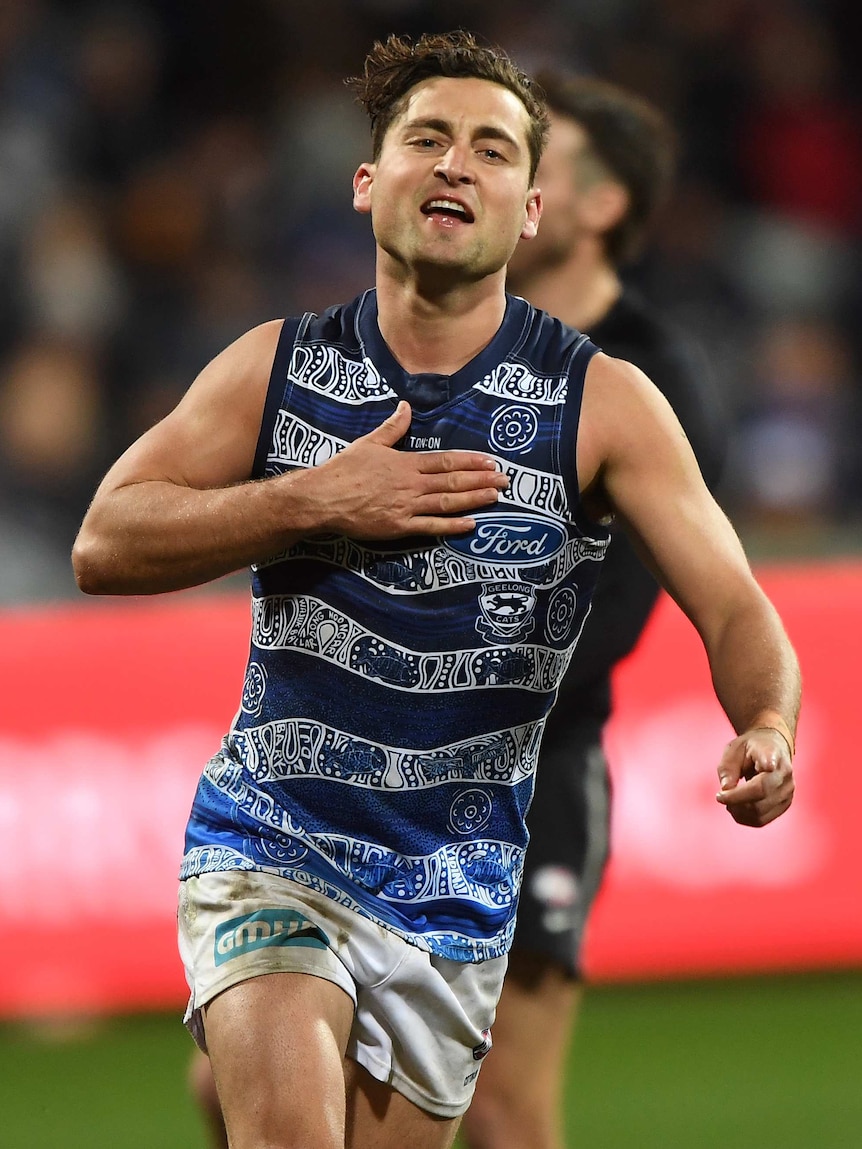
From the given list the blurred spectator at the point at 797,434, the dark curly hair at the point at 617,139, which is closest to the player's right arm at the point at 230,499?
the dark curly hair at the point at 617,139

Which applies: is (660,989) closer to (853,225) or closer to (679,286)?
(679,286)

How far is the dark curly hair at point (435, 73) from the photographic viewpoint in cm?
339

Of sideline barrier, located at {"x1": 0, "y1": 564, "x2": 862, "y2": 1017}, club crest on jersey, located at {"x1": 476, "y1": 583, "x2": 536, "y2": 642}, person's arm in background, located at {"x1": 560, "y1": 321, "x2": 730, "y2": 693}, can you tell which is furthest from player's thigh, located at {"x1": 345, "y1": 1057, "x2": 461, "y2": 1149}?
sideline barrier, located at {"x1": 0, "y1": 564, "x2": 862, "y2": 1017}

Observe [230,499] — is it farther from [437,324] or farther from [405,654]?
[437,324]

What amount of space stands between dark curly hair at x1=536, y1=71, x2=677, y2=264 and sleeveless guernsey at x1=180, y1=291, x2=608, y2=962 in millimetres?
1574

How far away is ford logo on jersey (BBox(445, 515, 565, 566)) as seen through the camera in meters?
3.20

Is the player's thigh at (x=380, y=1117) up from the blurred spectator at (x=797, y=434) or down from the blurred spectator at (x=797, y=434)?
down

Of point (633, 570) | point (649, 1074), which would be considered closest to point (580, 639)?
point (633, 570)

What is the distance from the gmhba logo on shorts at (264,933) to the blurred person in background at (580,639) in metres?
1.22

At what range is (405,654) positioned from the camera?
3.21 meters

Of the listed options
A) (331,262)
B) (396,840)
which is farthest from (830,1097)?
(331,262)

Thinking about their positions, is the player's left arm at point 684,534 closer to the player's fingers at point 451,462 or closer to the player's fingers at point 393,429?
the player's fingers at point 451,462

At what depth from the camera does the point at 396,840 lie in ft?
10.7

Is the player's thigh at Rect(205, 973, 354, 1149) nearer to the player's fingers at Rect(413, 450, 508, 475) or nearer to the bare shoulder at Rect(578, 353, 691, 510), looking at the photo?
the player's fingers at Rect(413, 450, 508, 475)
